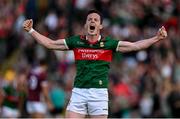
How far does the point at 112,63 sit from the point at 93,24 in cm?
1004

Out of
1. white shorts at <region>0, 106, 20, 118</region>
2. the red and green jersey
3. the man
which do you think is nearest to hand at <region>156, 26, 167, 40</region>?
the man

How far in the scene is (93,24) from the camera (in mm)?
12250

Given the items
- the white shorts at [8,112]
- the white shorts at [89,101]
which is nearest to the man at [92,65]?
the white shorts at [89,101]

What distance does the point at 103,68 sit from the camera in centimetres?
1229

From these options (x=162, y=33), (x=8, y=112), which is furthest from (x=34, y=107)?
(x=162, y=33)

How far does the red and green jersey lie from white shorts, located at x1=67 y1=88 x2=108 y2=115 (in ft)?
0.30

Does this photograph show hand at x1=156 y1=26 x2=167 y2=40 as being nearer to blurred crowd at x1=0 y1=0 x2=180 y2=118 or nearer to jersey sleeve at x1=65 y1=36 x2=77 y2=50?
jersey sleeve at x1=65 y1=36 x2=77 y2=50

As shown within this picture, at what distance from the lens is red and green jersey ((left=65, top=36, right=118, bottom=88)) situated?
12203 millimetres

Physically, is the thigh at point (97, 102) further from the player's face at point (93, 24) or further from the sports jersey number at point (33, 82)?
the sports jersey number at point (33, 82)

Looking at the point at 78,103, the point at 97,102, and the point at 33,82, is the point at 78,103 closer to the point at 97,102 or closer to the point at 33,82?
the point at 97,102

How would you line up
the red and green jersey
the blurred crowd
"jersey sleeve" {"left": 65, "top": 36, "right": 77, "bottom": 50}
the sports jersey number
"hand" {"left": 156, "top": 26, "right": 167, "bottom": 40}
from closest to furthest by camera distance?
"hand" {"left": 156, "top": 26, "right": 167, "bottom": 40} → the red and green jersey → "jersey sleeve" {"left": 65, "top": 36, "right": 77, "bottom": 50} → the sports jersey number → the blurred crowd

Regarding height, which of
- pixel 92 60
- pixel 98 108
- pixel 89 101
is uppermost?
pixel 92 60

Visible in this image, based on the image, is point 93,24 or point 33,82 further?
point 33,82

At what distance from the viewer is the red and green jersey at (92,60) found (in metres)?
12.2
